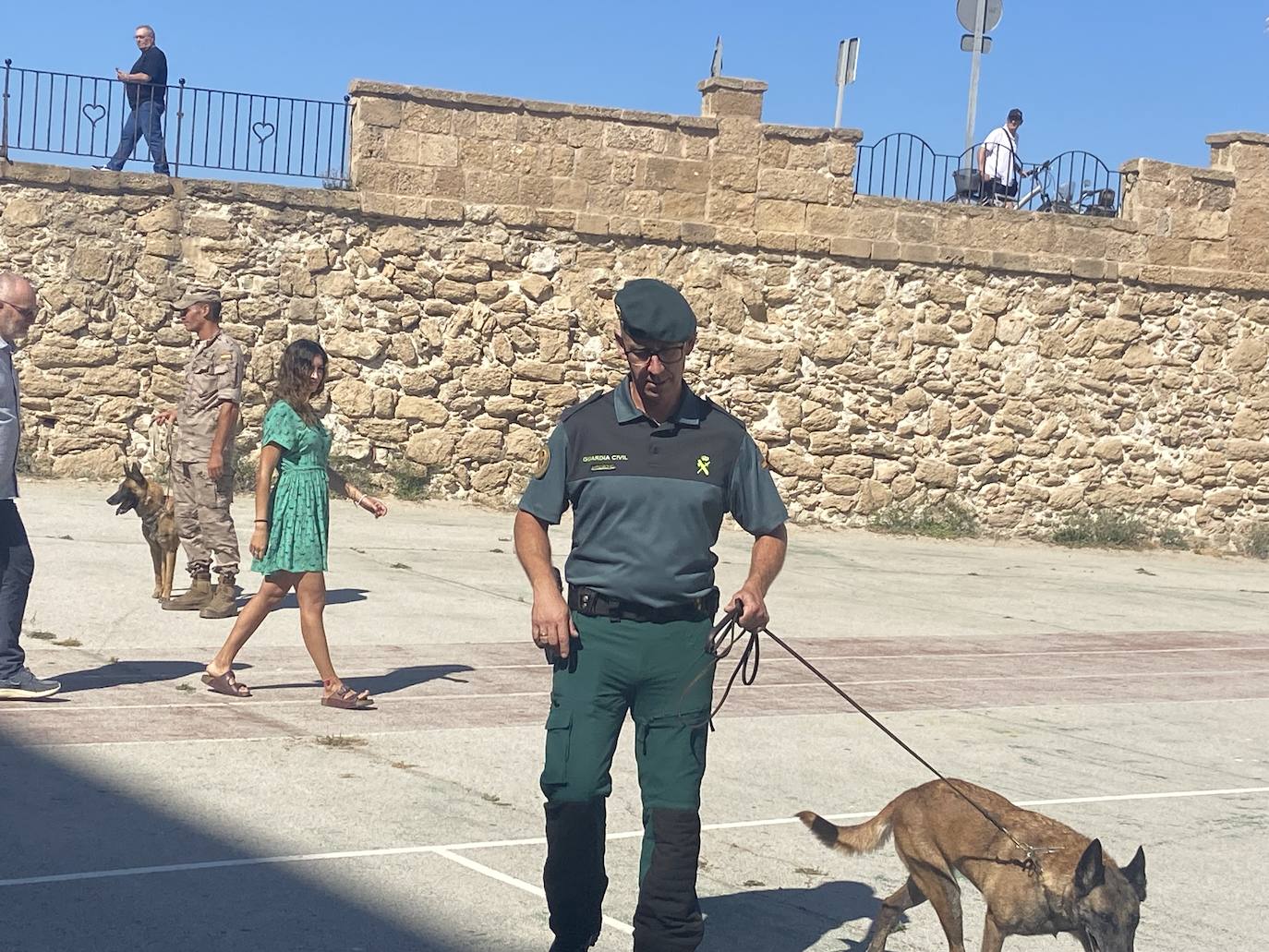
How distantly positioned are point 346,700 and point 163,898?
277 centimetres

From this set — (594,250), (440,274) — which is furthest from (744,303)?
(440,274)

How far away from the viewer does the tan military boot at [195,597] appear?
32.6 feet

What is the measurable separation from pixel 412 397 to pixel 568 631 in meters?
12.3

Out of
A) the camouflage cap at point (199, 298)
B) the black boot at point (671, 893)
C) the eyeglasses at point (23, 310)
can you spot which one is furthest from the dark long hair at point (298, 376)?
the black boot at point (671, 893)

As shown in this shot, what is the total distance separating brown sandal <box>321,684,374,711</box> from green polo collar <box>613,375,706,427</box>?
365cm

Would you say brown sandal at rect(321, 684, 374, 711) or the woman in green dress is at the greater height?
the woman in green dress

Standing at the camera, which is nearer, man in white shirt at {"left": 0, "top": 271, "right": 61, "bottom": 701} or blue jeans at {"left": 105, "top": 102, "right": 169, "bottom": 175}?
man in white shirt at {"left": 0, "top": 271, "right": 61, "bottom": 701}

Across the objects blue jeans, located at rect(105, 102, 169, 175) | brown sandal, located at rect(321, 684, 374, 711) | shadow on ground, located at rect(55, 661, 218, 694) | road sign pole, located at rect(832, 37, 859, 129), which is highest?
road sign pole, located at rect(832, 37, 859, 129)

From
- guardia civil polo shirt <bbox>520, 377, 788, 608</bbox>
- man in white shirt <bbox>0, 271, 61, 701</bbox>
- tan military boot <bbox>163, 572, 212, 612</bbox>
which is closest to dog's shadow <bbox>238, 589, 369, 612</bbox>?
tan military boot <bbox>163, 572, 212, 612</bbox>

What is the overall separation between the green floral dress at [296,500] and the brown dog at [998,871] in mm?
3565

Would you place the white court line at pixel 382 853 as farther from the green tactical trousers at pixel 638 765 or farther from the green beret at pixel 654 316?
the green beret at pixel 654 316

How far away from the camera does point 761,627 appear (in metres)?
4.35

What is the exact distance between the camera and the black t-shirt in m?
15.4

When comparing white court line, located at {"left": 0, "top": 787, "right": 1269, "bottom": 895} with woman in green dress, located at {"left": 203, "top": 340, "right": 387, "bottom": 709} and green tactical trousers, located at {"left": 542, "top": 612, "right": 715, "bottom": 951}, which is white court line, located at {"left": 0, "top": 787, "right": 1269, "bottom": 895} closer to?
green tactical trousers, located at {"left": 542, "top": 612, "right": 715, "bottom": 951}
